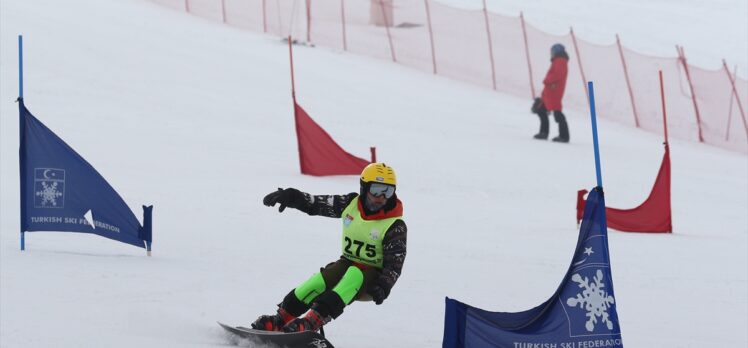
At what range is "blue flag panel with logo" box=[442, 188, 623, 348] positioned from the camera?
19.4 ft

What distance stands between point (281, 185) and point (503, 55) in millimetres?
16557

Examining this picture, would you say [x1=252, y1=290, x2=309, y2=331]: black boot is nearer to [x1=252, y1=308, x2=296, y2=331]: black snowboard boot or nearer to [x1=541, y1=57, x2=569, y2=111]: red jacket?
[x1=252, y1=308, x2=296, y2=331]: black snowboard boot

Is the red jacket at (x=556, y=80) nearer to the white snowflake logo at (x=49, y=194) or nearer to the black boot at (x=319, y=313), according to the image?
the white snowflake logo at (x=49, y=194)

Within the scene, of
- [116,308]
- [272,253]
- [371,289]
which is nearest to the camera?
[371,289]

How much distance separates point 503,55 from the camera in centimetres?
3006

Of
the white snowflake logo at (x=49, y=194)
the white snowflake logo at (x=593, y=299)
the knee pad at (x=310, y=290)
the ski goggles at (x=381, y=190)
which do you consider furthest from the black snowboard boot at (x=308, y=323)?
the white snowflake logo at (x=49, y=194)

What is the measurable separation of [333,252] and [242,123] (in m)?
8.42

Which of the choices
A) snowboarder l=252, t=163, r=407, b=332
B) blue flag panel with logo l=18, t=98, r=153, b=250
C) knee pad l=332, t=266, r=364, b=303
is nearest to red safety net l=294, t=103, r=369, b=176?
blue flag panel with logo l=18, t=98, r=153, b=250

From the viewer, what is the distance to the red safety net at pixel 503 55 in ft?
91.4

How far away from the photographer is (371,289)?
22.3ft

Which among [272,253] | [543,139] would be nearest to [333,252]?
[272,253]

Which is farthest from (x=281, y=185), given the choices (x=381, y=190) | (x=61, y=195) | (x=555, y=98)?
(x=555, y=98)

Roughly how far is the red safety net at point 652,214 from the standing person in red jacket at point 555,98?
7707 mm

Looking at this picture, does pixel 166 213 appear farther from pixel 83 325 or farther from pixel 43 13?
pixel 43 13
